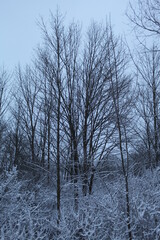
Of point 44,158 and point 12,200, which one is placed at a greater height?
A: point 44,158

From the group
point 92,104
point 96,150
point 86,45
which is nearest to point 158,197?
point 96,150

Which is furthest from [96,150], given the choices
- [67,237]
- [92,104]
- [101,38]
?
[101,38]

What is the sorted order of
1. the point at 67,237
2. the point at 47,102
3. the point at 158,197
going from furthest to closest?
the point at 47,102, the point at 158,197, the point at 67,237

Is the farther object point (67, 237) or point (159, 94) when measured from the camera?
point (159, 94)

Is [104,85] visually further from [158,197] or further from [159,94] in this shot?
[158,197]

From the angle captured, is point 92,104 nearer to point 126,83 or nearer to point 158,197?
point 126,83

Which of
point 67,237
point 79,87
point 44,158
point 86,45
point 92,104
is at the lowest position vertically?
point 67,237

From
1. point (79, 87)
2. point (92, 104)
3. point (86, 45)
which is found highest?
point (86, 45)

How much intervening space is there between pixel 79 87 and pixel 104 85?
30.9 inches

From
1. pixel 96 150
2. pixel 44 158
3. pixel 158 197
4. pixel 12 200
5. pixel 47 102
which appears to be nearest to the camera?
pixel 158 197

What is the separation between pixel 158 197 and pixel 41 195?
3587 mm

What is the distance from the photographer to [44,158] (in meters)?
9.83

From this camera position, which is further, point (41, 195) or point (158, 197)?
point (41, 195)

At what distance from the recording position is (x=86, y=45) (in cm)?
685
